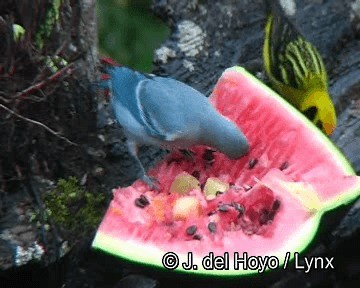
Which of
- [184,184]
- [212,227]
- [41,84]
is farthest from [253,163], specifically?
[41,84]

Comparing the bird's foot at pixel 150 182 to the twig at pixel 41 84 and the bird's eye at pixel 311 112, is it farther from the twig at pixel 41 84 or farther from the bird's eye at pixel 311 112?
the bird's eye at pixel 311 112

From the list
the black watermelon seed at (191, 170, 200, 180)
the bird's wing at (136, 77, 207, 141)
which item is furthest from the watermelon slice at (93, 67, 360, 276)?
the bird's wing at (136, 77, 207, 141)

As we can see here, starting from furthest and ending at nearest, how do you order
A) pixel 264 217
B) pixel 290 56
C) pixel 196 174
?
pixel 290 56
pixel 196 174
pixel 264 217

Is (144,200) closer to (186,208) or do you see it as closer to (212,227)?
(186,208)

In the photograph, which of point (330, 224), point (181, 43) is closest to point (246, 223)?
point (330, 224)

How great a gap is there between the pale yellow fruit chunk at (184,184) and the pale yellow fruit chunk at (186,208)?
0.09m

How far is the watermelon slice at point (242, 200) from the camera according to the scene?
5.93 ft

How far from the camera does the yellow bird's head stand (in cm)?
236

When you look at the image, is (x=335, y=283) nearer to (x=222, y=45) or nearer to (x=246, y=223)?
(x=246, y=223)

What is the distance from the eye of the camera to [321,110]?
2.39 m

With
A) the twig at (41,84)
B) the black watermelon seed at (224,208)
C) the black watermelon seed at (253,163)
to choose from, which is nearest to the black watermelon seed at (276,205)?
the black watermelon seed at (224,208)

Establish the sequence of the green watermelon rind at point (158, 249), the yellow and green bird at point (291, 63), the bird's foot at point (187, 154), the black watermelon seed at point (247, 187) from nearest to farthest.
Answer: the green watermelon rind at point (158, 249) → the black watermelon seed at point (247, 187) → the bird's foot at point (187, 154) → the yellow and green bird at point (291, 63)

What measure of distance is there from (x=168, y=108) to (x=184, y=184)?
0.24 m

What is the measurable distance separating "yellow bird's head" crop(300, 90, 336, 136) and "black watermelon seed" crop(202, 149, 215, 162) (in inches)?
15.6
